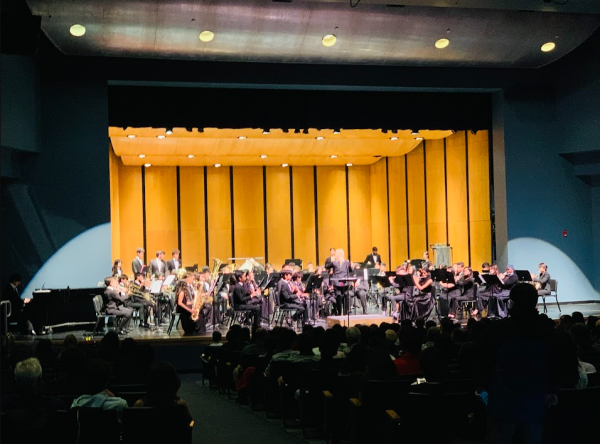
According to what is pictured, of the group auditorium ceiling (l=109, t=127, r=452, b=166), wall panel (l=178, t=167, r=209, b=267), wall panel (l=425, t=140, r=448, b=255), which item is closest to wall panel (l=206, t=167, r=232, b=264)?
wall panel (l=178, t=167, r=209, b=267)

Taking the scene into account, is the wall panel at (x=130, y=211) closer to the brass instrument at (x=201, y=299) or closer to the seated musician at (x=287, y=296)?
the brass instrument at (x=201, y=299)

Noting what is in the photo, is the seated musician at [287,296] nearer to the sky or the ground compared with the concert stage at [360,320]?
nearer to the sky

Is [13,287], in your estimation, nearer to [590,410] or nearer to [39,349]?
[39,349]

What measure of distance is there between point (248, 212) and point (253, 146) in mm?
4076

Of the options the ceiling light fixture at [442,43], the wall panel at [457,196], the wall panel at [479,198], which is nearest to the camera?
the ceiling light fixture at [442,43]

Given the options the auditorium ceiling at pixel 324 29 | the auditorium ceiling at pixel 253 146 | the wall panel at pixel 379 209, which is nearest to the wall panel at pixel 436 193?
the auditorium ceiling at pixel 253 146

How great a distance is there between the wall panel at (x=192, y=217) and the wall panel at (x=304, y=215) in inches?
114

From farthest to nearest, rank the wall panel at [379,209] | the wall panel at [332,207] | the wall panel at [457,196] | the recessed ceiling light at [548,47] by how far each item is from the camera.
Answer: the wall panel at [332,207] < the wall panel at [379,209] < the wall panel at [457,196] < the recessed ceiling light at [548,47]

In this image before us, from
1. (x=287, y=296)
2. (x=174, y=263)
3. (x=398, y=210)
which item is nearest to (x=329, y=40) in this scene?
(x=287, y=296)

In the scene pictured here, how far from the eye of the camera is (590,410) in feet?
13.8

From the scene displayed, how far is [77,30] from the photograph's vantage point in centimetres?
1344

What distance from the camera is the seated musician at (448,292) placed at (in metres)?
14.5

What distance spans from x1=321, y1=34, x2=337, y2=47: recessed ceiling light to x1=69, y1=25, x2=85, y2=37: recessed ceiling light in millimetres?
4258

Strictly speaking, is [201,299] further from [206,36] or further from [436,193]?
[436,193]
